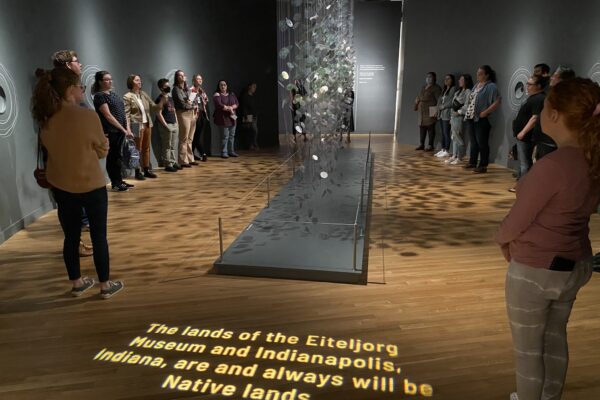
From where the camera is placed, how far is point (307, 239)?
11.6ft

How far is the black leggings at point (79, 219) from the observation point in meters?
2.47

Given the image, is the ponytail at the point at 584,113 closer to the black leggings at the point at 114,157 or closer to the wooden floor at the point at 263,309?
the wooden floor at the point at 263,309

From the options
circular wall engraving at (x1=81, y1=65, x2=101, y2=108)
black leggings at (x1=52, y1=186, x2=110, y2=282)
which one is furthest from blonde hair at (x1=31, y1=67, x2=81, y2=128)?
circular wall engraving at (x1=81, y1=65, x2=101, y2=108)

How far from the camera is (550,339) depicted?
1.47m

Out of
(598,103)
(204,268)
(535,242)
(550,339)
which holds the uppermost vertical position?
(598,103)

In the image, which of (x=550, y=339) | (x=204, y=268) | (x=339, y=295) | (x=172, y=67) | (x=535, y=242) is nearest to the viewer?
(x=535, y=242)

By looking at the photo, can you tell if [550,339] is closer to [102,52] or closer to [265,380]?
[265,380]

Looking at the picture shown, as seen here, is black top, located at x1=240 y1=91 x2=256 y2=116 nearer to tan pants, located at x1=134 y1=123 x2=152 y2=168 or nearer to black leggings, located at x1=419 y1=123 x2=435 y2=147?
tan pants, located at x1=134 y1=123 x2=152 y2=168

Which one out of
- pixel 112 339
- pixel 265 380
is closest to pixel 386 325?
pixel 265 380

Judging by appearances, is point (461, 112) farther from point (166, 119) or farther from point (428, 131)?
point (166, 119)

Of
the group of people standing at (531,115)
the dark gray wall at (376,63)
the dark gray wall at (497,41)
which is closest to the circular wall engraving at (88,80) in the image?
the group of people standing at (531,115)

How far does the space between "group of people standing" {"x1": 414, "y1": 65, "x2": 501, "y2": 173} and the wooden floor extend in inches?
96.5

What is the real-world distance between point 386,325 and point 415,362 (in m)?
0.35

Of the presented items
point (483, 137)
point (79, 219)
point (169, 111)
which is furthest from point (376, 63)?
point (79, 219)
